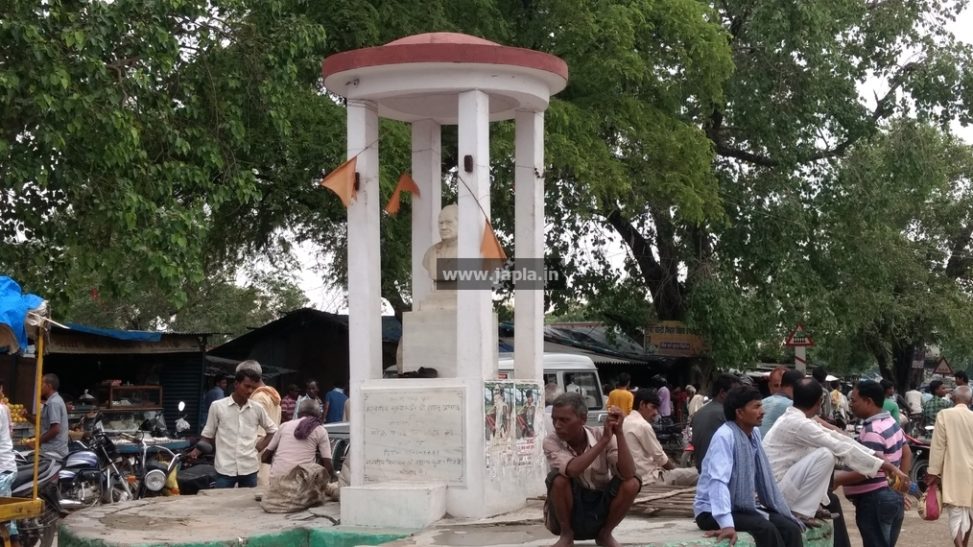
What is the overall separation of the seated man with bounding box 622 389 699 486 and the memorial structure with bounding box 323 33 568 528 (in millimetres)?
821

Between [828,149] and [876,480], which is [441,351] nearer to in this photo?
[876,480]

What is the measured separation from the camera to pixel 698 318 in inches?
899


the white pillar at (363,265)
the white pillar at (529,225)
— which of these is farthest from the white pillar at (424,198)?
the white pillar at (363,265)

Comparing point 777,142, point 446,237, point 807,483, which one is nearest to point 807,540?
point 807,483

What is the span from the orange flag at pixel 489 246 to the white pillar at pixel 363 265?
94cm

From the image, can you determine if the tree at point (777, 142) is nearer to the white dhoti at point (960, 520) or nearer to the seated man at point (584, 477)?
the white dhoti at point (960, 520)

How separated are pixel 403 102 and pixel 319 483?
3269mm

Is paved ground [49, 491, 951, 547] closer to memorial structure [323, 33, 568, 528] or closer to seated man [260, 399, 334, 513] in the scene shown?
seated man [260, 399, 334, 513]

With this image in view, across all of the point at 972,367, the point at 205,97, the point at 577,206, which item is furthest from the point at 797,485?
the point at 972,367

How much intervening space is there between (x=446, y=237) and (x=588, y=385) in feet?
34.0

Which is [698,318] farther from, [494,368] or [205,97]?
[494,368]

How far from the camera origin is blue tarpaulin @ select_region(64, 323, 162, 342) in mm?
16703

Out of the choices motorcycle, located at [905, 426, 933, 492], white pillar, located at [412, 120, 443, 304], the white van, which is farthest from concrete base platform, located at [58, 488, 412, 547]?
the white van

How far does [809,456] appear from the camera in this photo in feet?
26.1
